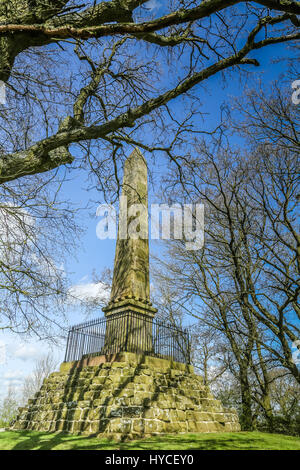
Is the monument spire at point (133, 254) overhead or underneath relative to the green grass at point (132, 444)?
overhead

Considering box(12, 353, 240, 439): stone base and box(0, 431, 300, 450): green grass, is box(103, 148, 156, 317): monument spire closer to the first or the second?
box(12, 353, 240, 439): stone base

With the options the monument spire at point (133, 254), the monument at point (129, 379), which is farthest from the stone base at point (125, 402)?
the monument spire at point (133, 254)

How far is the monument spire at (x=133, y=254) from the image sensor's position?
9.14 m

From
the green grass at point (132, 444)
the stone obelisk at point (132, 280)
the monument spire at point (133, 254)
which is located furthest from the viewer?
the monument spire at point (133, 254)

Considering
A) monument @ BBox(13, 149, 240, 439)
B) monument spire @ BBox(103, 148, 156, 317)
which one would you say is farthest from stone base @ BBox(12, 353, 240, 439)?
monument spire @ BBox(103, 148, 156, 317)

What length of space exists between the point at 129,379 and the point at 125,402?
0.65m

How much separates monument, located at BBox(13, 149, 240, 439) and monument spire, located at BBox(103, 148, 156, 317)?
0.10 feet

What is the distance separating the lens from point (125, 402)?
668cm

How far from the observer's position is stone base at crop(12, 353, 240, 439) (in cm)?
653

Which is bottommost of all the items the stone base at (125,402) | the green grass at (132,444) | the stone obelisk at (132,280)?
the green grass at (132,444)

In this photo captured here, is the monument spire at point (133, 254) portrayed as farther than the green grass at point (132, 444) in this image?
Yes

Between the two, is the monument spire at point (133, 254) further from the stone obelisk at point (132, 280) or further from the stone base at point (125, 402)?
the stone base at point (125, 402)
